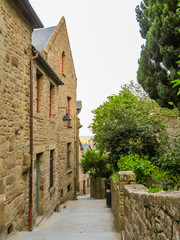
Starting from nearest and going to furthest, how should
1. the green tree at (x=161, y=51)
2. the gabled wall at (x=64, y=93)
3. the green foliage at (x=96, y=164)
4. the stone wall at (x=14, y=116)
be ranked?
the stone wall at (x=14, y=116)
the green tree at (x=161, y=51)
the gabled wall at (x=64, y=93)
the green foliage at (x=96, y=164)

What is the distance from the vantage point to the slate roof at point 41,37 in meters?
11.5

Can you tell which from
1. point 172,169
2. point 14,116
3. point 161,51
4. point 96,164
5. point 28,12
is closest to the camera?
point 14,116

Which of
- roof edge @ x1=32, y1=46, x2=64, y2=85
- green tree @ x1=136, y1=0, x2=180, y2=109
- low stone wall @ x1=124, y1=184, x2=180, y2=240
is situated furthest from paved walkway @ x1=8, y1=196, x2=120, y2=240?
roof edge @ x1=32, y1=46, x2=64, y2=85

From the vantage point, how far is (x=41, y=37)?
12.5 metres

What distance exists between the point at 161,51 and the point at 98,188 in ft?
39.9

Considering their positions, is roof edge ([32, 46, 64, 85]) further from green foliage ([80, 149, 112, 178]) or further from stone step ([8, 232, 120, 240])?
green foliage ([80, 149, 112, 178])

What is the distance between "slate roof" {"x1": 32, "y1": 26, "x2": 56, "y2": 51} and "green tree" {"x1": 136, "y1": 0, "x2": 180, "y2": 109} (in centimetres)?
470

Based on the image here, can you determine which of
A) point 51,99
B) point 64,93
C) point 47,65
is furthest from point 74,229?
point 64,93

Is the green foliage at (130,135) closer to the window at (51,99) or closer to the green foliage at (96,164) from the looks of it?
the window at (51,99)

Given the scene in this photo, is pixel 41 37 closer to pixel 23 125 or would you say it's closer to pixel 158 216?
pixel 23 125

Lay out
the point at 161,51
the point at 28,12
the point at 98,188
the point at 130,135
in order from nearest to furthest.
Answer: the point at 28,12 < the point at 161,51 < the point at 130,135 < the point at 98,188

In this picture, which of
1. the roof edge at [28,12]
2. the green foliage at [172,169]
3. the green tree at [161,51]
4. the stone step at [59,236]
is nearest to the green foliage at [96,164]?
the green tree at [161,51]

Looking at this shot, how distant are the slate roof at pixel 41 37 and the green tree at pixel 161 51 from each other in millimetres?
4700

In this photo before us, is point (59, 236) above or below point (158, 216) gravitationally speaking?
below
